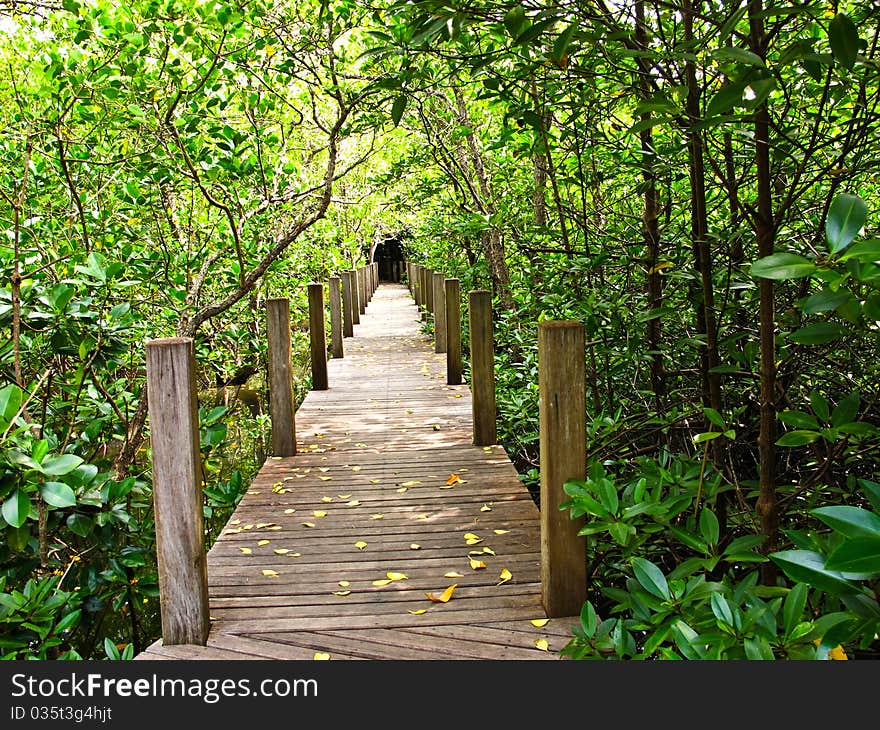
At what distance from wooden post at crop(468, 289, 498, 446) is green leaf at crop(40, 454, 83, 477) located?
10.3ft

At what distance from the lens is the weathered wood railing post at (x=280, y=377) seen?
505 cm

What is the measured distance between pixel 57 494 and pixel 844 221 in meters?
2.42

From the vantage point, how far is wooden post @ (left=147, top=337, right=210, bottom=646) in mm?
2520

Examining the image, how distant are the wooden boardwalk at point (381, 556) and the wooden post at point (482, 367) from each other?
15 cm

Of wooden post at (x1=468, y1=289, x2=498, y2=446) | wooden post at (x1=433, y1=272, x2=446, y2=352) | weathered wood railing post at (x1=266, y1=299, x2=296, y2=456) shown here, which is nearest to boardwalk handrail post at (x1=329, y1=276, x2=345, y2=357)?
wooden post at (x1=433, y1=272, x2=446, y2=352)

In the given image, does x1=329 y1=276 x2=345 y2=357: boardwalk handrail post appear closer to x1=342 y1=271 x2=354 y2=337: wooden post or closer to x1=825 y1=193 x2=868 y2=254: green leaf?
x1=342 y1=271 x2=354 y2=337: wooden post

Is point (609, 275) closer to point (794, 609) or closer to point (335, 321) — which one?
point (794, 609)

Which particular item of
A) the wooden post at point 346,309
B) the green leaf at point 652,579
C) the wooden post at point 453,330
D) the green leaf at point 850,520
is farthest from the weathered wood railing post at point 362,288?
the green leaf at point 850,520

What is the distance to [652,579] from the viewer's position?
2.07 m
